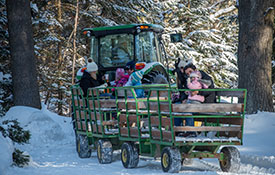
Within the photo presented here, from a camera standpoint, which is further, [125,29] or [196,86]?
[125,29]

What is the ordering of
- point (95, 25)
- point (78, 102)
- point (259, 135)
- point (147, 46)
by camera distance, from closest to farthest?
1. point (78, 102)
2. point (259, 135)
3. point (147, 46)
4. point (95, 25)

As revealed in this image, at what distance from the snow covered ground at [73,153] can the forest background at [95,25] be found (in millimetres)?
2442

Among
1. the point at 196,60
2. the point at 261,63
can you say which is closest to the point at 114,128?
the point at 261,63

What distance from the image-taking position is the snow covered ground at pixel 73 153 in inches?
333

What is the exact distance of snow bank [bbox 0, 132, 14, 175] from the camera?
8.15 meters

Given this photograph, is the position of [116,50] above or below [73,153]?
above

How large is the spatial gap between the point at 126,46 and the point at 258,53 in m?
3.56

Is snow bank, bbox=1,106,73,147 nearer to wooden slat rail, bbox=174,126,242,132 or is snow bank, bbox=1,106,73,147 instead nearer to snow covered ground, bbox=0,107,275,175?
snow covered ground, bbox=0,107,275,175

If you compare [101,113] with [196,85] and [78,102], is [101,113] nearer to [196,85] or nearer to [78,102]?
[78,102]

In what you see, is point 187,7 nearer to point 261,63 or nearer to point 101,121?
point 261,63

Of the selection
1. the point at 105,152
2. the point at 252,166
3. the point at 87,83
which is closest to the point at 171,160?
the point at 252,166

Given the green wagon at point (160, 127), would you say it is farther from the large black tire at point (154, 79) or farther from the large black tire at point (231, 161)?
the large black tire at point (154, 79)

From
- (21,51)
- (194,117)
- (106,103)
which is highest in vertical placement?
(21,51)

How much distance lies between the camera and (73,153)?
11.9 meters
